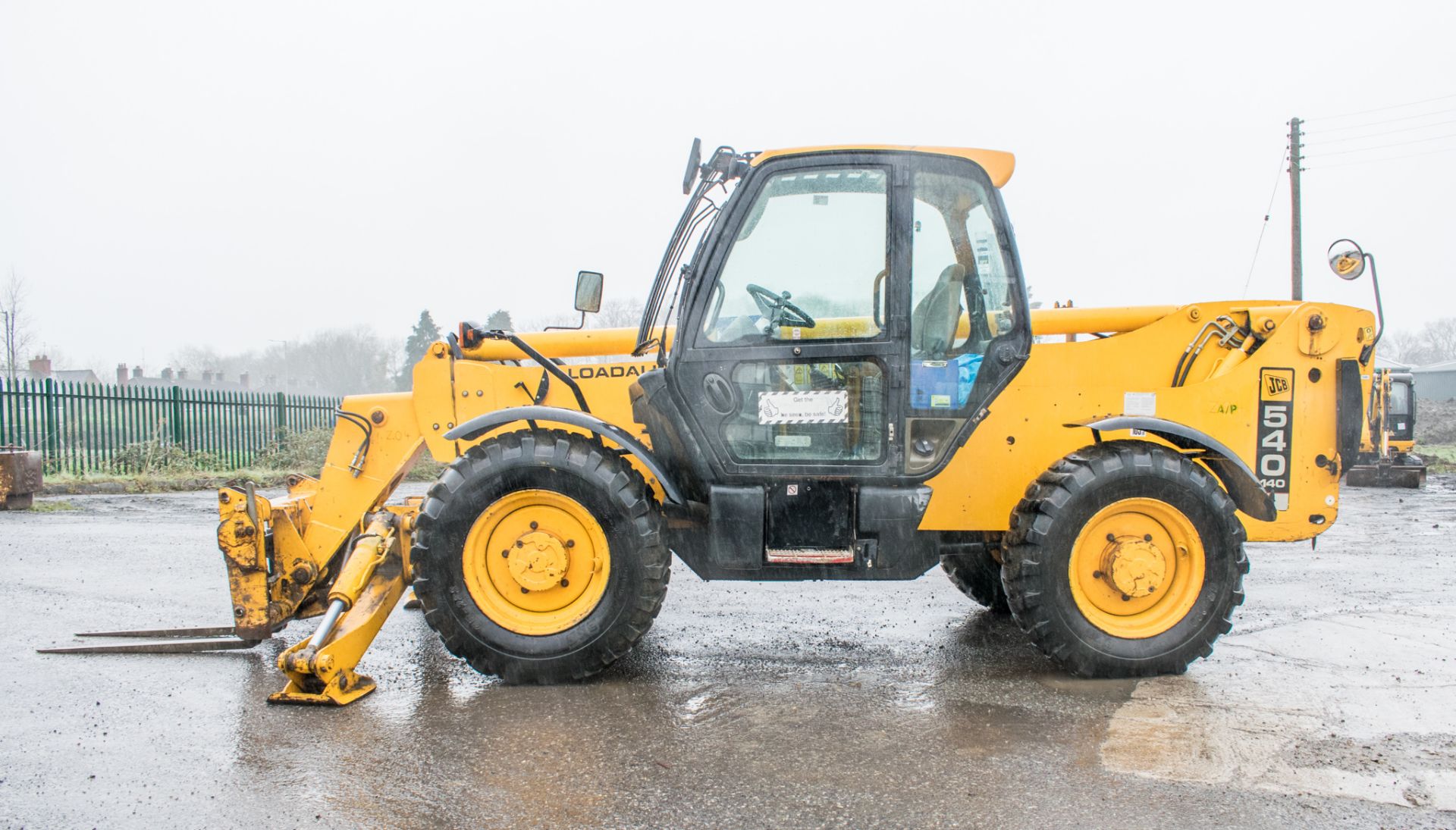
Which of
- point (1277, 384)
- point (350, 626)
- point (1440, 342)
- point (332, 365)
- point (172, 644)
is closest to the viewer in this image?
point (350, 626)

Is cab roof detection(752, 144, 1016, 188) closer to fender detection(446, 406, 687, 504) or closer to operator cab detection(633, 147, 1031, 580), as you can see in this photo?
operator cab detection(633, 147, 1031, 580)

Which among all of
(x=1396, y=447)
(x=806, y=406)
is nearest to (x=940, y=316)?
(x=806, y=406)

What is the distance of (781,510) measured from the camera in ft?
14.6

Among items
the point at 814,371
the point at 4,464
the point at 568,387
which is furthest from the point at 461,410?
the point at 4,464

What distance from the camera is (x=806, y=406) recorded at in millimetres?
4430

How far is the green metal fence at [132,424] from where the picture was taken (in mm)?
16094

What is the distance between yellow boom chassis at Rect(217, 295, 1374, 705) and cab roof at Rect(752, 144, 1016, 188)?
874 mm

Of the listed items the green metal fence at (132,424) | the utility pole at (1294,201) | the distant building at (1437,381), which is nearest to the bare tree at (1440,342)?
the distant building at (1437,381)

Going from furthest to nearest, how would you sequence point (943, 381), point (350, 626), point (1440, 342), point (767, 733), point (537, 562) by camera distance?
1. point (1440, 342)
2. point (943, 381)
3. point (537, 562)
4. point (350, 626)
5. point (767, 733)

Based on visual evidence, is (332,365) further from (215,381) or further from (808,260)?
(808,260)

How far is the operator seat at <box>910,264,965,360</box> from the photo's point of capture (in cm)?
450

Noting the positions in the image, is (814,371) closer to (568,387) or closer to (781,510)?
(781,510)

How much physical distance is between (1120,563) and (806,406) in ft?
5.28

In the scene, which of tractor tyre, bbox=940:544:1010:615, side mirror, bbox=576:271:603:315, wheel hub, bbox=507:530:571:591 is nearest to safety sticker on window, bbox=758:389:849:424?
side mirror, bbox=576:271:603:315
